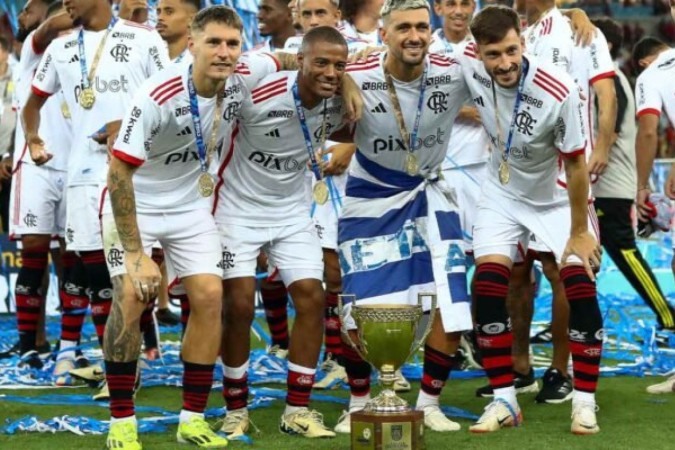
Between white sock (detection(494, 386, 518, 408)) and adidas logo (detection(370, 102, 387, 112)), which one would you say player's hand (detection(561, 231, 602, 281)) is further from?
adidas logo (detection(370, 102, 387, 112))

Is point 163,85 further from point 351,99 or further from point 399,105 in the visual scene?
point 399,105

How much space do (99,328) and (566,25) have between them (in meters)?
3.31

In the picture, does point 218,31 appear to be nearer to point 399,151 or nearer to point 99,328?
point 399,151

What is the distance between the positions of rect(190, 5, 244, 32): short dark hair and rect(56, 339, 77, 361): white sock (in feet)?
9.70

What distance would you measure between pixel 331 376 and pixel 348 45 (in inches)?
80.4

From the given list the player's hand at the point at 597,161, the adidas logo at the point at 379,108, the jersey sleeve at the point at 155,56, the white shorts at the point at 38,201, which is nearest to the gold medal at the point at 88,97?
the jersey sleeve at the point at 155,56

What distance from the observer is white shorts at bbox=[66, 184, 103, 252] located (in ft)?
26.4

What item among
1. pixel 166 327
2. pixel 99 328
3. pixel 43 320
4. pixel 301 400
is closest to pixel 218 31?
pixel 301 400

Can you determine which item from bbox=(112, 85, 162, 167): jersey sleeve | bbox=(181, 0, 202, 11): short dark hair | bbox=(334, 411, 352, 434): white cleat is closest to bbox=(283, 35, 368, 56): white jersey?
bbox=(181, 0, 202, 11): short dark hair

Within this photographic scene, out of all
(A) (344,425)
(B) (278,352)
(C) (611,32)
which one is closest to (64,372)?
(B) (278,352)

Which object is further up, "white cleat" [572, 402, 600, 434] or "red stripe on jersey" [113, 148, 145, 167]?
"red stripe on jersey" [113, 148, 145, 167]

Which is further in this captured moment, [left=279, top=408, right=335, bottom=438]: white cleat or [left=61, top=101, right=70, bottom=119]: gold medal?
[left=61, top=101, right=70, bottom=119]: gold medal

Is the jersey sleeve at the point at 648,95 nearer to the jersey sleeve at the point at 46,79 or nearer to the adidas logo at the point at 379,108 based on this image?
the adidas logo at the point at 379,108

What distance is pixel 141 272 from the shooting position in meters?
6.16
